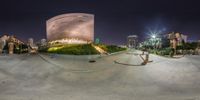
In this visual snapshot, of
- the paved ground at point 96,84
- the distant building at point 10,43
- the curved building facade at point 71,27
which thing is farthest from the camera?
the curved building facade at point 71,27

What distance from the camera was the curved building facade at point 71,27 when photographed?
2722 inches

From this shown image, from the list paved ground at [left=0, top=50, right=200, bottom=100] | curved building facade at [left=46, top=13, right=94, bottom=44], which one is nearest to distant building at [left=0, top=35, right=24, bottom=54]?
paved ground at [left=0, top=50, right=200, bottom=100]

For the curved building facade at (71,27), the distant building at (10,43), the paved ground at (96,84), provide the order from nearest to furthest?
1. the paved ground at (96,84)
2. the distant building at (10,43)
3. the curved building facade at (71,27)

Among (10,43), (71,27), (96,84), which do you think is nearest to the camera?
(96,84)

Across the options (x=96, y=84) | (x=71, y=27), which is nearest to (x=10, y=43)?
(x=96, y=84)

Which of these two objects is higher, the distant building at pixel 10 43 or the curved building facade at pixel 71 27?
the curved building facade at pixel 71 27

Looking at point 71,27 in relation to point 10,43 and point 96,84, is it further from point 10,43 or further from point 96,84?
point 96,84

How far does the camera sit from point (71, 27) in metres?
69.5

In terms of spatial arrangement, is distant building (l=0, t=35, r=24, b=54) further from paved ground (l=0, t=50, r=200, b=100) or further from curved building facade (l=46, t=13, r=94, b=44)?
curved building facade (l=46, t=13, r=94, b=44)

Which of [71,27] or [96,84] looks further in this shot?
[71,27]

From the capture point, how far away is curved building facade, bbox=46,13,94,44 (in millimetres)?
69131

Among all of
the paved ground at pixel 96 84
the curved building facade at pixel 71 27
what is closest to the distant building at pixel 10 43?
the paved ground at pixel 96 84

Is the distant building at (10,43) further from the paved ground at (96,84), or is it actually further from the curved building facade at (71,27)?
the curved building facade at (71,27)

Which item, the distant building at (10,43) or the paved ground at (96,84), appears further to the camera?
the distant building at (10,43)
